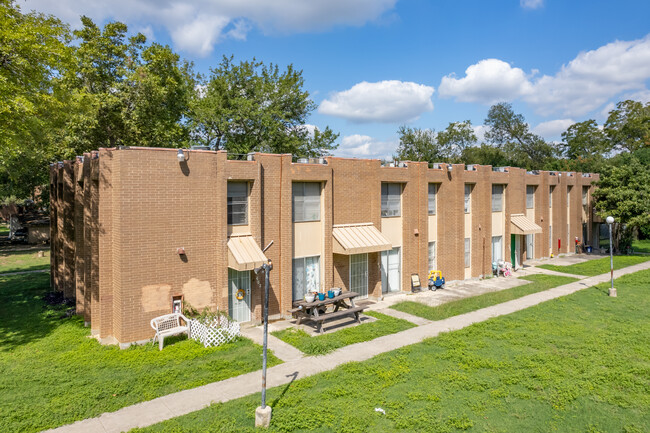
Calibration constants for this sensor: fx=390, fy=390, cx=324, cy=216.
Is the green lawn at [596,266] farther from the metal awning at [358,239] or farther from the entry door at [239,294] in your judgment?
the entry door at [239,294]

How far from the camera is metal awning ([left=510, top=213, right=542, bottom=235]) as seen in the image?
2652 cm

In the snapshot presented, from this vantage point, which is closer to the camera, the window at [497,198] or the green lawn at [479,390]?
the green lawn at [479,390]

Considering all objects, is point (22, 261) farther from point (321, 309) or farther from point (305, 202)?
point (321, 309)

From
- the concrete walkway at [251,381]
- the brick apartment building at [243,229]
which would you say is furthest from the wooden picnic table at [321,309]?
the concrete walkway at [251,381]

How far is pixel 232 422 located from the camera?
8297 mm

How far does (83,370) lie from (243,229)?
6787mm

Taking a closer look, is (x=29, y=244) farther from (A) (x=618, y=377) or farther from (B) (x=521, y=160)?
(B) (x=521, y=160)

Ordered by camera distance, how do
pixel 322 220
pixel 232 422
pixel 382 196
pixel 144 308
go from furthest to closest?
pixel 382 196, pixel 322 220, pixel 144 308, pixel 232 422

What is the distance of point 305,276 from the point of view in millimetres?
17250

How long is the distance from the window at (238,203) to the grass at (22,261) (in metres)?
22.8

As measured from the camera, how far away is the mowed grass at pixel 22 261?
2895cm

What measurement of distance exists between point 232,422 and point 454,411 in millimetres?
4957

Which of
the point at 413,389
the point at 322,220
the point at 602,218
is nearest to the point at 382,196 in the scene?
the point at 322,220

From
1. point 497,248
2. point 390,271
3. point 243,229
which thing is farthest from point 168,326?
point 497,248
